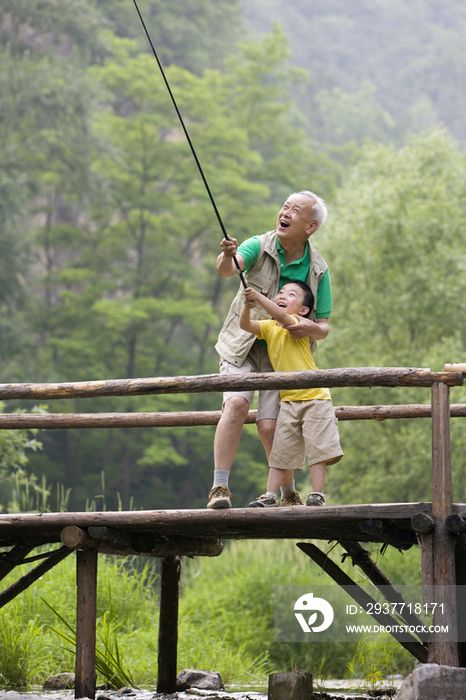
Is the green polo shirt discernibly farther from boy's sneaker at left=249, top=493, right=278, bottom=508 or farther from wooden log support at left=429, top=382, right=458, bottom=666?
Answer: boy's sneaker at left=249, top=493, right=278, bottom=508

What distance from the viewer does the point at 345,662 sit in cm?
994

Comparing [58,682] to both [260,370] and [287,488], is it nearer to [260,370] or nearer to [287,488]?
[287,488]

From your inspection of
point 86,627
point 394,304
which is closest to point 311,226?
point 86,627

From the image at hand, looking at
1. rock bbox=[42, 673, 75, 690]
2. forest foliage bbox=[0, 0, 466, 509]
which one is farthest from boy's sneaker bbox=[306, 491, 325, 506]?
forest foliage bbox=[0, 0, 466, 509]

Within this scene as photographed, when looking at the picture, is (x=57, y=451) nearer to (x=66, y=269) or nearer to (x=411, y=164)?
(x=66, y=269)

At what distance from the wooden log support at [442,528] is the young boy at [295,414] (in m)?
0.46

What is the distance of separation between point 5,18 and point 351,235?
12.0 metres

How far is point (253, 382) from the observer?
394 centimetres

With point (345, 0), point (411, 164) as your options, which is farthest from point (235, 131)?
point (345, 0)

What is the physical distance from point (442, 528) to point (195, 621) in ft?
22.6

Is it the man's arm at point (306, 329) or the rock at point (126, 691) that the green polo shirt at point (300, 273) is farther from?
the rock at point (126, 691)

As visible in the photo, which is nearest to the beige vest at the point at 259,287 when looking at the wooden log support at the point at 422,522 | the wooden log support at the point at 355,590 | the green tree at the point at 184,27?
the wooden log support at the point at 422,522

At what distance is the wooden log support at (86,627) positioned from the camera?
439 centimetres

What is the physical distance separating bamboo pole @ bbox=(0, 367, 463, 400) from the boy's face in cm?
37
